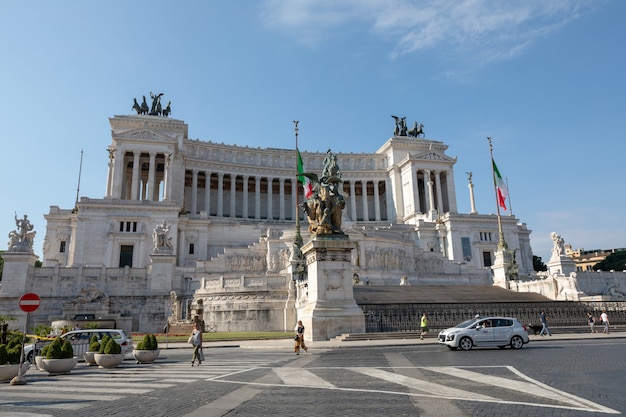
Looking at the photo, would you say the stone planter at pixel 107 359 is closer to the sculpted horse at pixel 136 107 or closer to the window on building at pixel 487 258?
the window on building at pixel 487 258

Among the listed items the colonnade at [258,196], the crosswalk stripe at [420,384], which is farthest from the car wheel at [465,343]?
the colonnade at [258,196]

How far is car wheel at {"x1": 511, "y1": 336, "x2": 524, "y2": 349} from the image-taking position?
65.7ft

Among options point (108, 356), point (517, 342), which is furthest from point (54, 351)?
point (517, 342)

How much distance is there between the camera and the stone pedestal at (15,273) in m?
43.2

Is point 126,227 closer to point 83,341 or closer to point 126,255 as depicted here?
point 126,255

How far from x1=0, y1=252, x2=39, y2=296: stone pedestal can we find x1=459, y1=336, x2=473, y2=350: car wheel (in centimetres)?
4120

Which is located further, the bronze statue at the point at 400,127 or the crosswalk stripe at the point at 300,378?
the bronze statue at the point at 400,127

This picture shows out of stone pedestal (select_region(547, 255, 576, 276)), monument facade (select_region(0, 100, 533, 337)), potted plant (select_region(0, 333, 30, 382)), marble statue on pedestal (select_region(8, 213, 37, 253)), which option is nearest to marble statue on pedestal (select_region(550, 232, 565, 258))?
stone pedestal (select_region(547, 255, 576, 276))

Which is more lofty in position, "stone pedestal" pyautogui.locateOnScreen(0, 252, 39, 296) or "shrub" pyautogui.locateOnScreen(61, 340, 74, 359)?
"stone pedestal" pyautogui.locateOnScreen(0, 252, 39, 296)

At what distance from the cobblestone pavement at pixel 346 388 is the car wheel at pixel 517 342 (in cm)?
364

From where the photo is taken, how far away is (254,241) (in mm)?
72250

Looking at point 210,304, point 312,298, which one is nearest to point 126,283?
point 210,304

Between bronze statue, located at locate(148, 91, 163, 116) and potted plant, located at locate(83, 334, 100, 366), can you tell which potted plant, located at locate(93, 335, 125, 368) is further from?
bronze statue, located at locate(148, 91, 163, 116)

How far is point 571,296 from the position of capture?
37.8 metres
